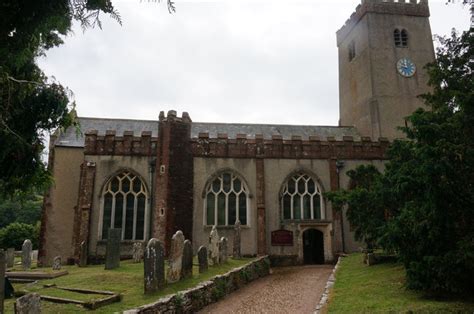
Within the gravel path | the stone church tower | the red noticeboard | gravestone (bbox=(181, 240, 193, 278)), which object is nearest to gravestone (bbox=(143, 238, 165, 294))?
the gravel path

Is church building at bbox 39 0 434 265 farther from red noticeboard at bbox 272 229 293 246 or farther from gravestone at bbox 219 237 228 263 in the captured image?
gravestone at bbox 219 237 228 263

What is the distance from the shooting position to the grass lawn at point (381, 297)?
25.3ft

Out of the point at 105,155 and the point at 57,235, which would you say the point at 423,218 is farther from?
the point at 57,235

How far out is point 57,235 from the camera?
851 inches

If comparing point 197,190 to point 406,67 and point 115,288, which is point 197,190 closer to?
point 115,288

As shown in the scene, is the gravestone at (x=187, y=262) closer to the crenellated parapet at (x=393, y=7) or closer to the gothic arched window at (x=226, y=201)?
the gothic arched window at (x=226, y=201)

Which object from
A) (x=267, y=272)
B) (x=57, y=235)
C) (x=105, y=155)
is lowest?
(x=267, y=272)

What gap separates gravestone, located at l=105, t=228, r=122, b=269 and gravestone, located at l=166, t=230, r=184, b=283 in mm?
4925

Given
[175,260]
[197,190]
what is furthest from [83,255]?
[175,260]

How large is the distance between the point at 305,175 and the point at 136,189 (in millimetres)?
9833

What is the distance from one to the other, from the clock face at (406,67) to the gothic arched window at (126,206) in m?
19.7

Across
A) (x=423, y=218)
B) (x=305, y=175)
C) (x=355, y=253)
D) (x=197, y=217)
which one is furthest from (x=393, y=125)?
(x=423, y=218)

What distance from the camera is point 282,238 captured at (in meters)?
21.6

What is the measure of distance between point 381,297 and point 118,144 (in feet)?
54.9
